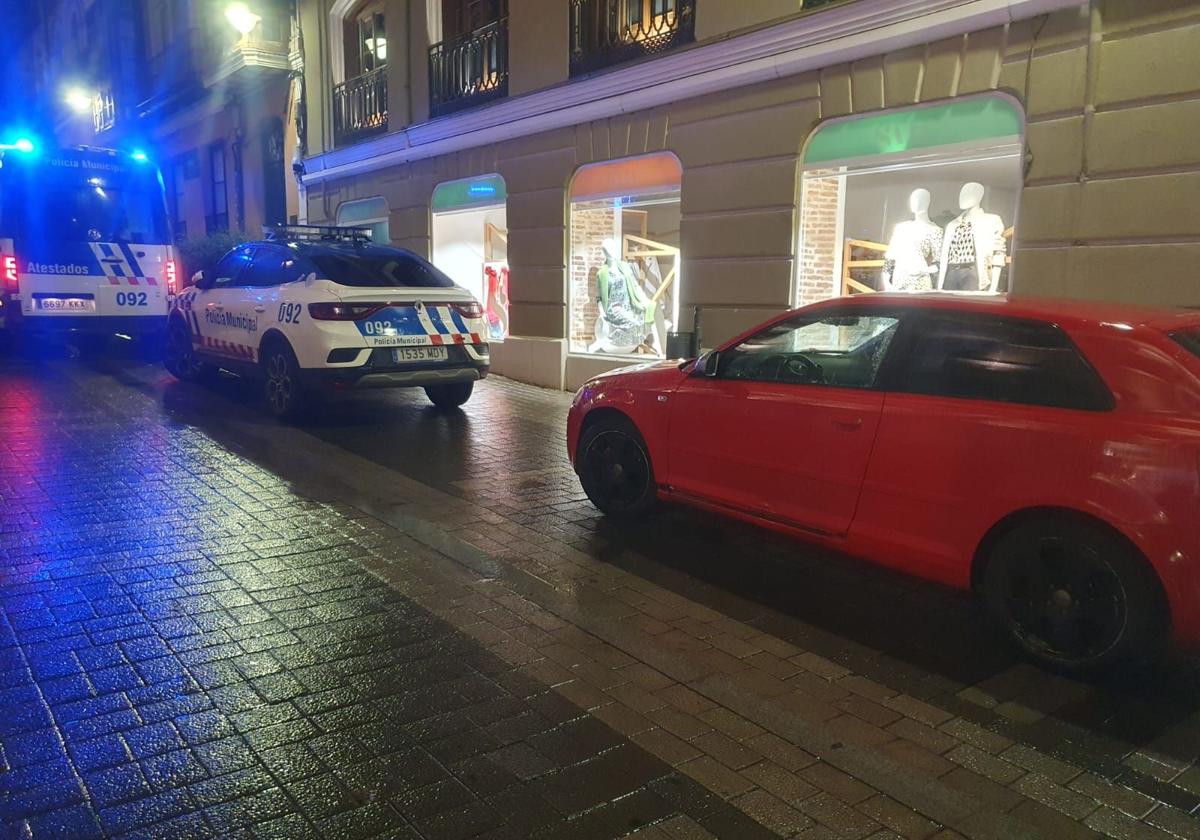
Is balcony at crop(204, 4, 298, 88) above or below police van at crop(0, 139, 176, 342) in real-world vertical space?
above

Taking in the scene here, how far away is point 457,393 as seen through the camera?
34.2ft

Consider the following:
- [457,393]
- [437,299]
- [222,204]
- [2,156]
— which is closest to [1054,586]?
[437,299]

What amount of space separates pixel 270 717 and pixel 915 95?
25.0 feet

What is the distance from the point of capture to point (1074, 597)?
3.77 metres

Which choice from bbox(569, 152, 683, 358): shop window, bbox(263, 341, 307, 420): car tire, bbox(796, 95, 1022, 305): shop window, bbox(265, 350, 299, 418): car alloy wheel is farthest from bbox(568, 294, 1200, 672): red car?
bbox(569, 152, 683, 358): shop window

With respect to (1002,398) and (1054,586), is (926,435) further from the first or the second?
(1054,586)

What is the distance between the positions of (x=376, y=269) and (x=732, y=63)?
4436 millimetres

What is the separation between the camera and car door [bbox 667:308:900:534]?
4520 mm

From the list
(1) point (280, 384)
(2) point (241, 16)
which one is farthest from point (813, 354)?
(2) point (241, 16)

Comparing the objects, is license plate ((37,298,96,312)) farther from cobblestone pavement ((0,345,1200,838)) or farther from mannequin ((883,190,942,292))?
mannequin ((883,190,942,292))

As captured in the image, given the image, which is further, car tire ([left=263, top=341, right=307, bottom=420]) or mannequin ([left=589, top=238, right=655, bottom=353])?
mannequin ([left=589, top=238, right=655, bottom=353])

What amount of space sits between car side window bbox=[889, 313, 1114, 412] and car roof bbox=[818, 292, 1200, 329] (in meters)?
0.04

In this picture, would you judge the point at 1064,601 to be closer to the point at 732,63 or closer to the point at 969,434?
the point at 969,434

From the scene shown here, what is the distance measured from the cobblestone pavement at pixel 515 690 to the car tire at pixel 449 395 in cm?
408
